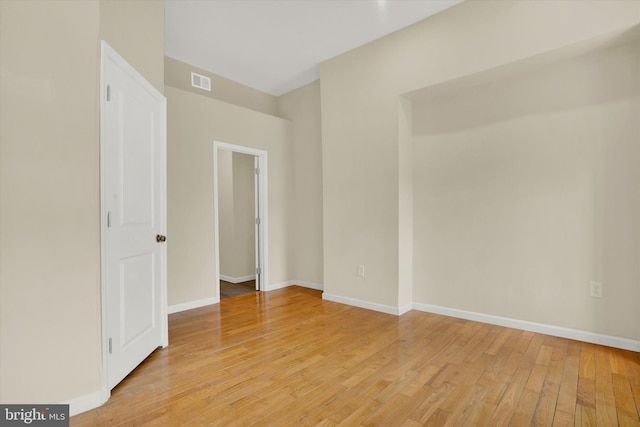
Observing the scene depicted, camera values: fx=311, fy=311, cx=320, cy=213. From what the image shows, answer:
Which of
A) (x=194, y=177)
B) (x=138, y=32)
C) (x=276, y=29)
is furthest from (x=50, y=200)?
(x=276, y=29)

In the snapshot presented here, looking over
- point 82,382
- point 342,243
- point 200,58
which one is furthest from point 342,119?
point 82,382

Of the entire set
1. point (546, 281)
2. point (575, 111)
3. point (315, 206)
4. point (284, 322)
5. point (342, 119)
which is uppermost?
point (342, 119)

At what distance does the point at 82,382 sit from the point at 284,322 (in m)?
1.84

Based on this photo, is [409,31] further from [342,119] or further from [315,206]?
[315,206]

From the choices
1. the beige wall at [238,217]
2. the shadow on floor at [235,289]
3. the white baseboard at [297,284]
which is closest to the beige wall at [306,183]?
the white baseboard at [297,284]

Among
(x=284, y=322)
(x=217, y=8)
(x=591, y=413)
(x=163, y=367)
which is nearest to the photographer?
(x=591, y=413)

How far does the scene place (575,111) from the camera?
2.78 m

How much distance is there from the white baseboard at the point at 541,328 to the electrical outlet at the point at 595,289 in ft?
1.10

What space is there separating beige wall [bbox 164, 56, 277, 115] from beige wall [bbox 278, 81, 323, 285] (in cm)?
35

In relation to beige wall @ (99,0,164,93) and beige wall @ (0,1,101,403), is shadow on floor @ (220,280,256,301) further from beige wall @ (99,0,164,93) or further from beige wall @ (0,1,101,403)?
beige wall @ (99,0,164,93)

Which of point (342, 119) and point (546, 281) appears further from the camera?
point (342, 119)

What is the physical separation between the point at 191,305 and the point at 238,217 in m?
1.97

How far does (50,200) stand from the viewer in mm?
1683

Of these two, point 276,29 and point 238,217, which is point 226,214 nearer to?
point 238,217
